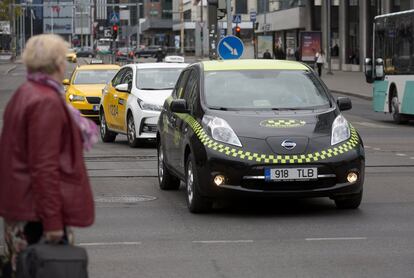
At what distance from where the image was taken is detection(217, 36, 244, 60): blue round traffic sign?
27.8 meters

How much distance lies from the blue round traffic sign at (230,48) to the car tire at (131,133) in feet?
28.0

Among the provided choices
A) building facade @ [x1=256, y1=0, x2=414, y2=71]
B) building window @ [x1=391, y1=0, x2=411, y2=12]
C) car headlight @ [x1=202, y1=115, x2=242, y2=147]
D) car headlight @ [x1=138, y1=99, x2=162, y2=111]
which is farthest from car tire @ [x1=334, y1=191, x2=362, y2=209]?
building window @ [x1=391, y1=0, x2=411, y2=12]

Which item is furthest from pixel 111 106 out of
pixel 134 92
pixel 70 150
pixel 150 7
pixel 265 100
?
pixel 150 7

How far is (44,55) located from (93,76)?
22.4 metres

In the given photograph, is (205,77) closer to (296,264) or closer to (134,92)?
(296,264)

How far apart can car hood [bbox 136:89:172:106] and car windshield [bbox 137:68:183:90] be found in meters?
0.23

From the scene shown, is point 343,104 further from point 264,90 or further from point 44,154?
point 44,154

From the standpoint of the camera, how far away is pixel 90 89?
26.1 metres

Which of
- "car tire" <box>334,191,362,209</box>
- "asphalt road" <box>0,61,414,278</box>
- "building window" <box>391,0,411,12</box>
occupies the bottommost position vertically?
"asphalt road" <box>0,61,414,278</box>

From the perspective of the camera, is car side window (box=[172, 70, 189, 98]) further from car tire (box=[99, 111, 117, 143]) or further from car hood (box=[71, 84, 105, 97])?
car hood (box=[71, 84, 105, 97])

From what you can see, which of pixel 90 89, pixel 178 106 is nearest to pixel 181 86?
pixel 178 106

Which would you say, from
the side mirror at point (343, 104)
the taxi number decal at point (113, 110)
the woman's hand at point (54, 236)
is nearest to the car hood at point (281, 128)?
the side mirror at point (343, 104)

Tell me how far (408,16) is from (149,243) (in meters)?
18.4

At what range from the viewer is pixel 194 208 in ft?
35.5
